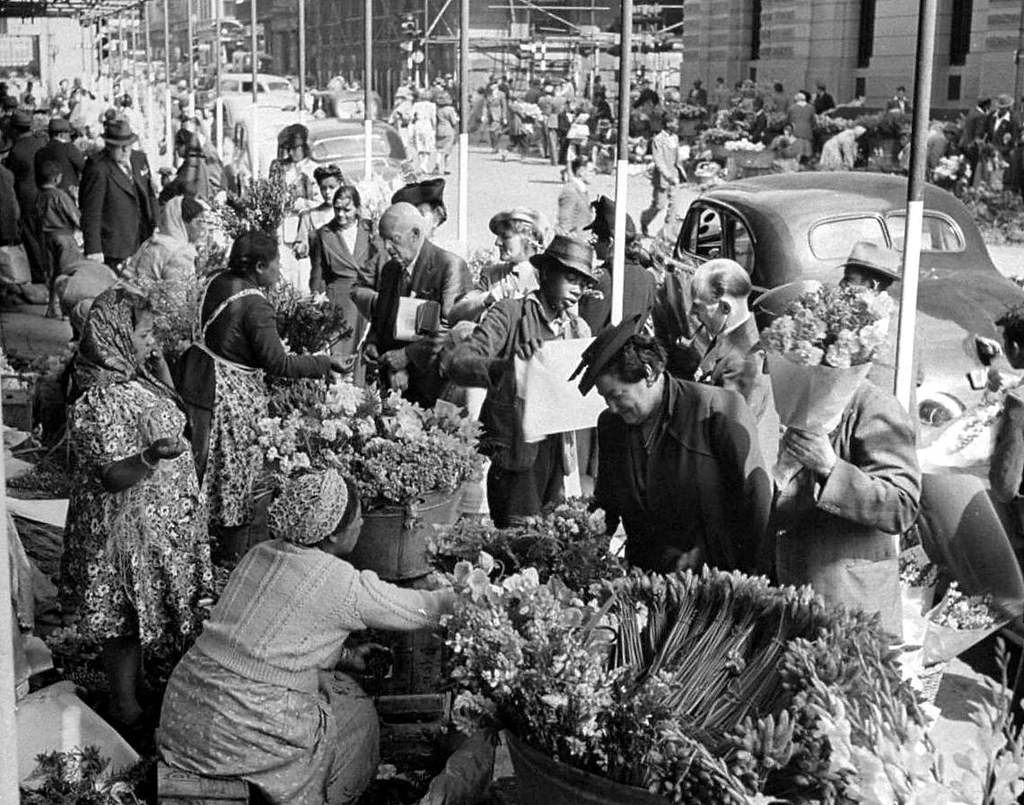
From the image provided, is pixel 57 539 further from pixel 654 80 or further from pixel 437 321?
pixel 654 80

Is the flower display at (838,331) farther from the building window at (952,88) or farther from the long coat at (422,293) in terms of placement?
the building window at (952,88)

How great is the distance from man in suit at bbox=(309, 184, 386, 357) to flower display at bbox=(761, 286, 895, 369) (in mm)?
5517

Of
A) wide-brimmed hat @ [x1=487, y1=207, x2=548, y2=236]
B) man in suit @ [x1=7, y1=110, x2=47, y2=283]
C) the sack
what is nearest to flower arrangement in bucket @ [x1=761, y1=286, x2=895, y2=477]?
wide-brimmed hat @ [x1=487, y1=207, x2=548, y2=236]

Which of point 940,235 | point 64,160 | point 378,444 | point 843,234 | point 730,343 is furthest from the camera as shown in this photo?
point 64,160

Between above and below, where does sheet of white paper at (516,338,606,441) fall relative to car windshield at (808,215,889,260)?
below

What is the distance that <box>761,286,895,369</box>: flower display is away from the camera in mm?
3994

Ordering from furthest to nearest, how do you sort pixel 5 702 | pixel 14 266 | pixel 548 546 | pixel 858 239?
pixel 14 266, pixel 858 239, pixel 548 546, pixel 5 702

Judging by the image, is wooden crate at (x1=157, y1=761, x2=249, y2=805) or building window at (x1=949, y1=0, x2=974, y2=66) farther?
building window at (x1=949, y1=0, x2=974, y2=66)

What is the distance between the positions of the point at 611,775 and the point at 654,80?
155ft

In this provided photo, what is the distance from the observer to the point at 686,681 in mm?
3566

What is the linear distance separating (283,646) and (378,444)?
122 centimetres

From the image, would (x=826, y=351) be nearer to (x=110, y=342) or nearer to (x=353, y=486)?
(x=353, y=486)

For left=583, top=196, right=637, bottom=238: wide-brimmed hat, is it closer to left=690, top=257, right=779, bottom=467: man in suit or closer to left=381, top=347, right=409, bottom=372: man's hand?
left=381, top=347, right=409, bottom=372: man's hand

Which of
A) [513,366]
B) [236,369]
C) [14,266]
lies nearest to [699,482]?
[513,366]
